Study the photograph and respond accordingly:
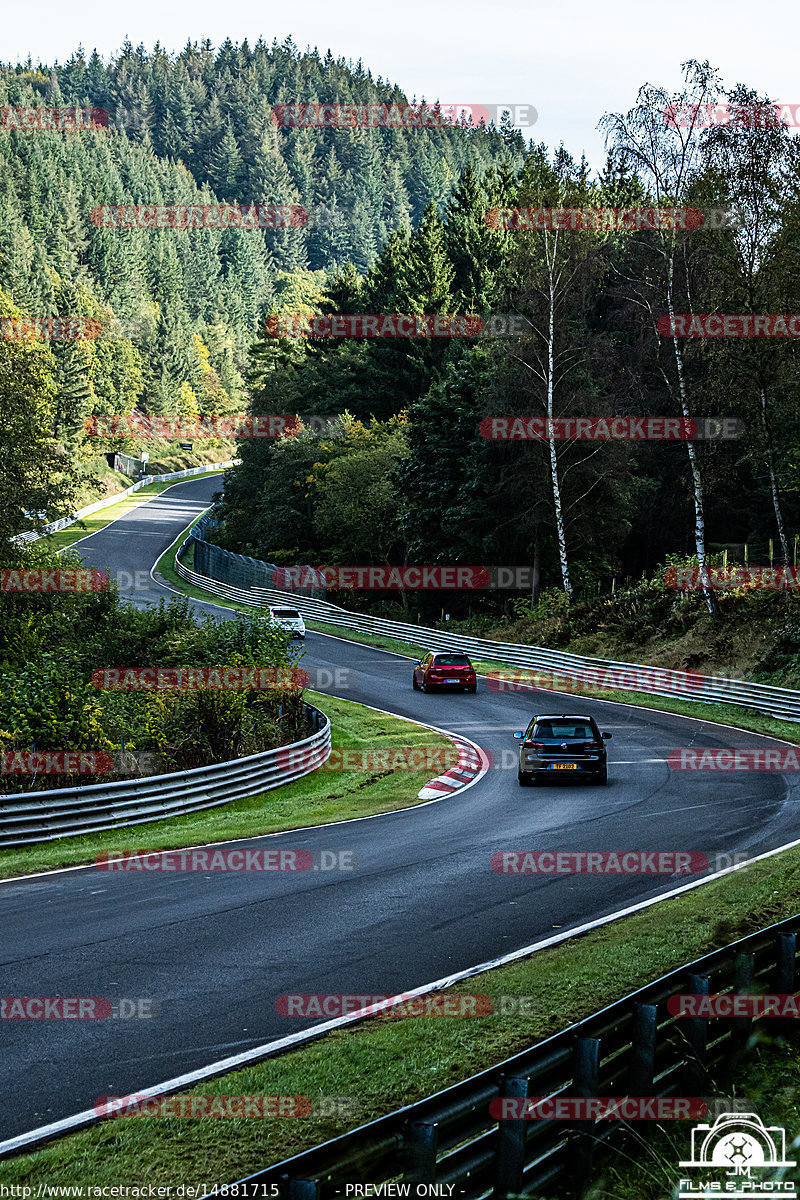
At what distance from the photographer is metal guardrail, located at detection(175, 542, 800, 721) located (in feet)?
103

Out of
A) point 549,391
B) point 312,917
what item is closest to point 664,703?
point 549,391

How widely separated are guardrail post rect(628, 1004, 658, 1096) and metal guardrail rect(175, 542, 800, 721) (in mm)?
24215

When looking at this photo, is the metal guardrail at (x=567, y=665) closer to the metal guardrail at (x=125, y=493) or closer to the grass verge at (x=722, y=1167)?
the metal guardrail at (x=125, y=493)

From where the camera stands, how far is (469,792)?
2156 cm

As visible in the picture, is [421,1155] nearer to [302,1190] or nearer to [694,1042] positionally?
[302,1190]

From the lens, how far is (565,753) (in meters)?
21.8

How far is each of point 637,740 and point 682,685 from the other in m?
7.60

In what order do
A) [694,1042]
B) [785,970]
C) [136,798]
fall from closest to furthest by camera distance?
[694,1042] → [785,970] → [136,798]

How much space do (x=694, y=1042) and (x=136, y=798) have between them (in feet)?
43.2

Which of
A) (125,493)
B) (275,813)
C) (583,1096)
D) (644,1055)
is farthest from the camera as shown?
(125,493)

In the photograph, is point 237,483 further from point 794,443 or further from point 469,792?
point 469,792

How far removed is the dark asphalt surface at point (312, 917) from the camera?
8617 mm

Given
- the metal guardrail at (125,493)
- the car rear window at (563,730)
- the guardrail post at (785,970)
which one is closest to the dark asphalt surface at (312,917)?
the car rear window at (563,730)

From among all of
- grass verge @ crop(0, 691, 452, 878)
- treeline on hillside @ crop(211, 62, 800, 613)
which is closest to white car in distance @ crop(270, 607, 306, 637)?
treeline on hillside @ crop(211, 62, 800, 613)
